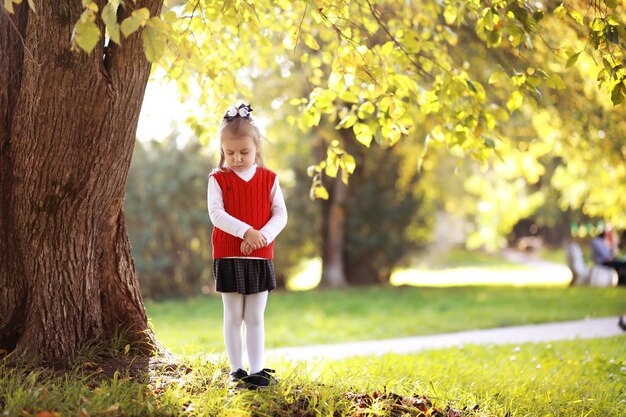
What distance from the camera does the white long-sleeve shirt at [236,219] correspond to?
3.92m

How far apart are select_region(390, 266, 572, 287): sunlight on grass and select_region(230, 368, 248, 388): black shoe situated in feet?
51.1

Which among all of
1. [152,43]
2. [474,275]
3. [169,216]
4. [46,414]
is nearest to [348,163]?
[152,43]

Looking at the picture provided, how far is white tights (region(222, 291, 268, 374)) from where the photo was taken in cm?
405

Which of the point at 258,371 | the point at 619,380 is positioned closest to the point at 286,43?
the point at 258,371

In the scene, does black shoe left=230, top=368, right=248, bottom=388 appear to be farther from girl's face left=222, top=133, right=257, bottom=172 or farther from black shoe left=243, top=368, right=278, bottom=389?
girl's face left=222, top=133, right=257, bottom=172

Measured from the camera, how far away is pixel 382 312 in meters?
10.9

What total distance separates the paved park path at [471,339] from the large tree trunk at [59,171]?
2.68m

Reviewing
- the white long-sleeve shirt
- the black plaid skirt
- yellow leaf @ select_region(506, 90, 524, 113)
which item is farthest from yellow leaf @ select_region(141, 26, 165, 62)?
yellow leaf @ select_region(506, 90, 524, 113)

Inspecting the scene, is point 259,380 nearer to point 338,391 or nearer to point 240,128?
point 338,391

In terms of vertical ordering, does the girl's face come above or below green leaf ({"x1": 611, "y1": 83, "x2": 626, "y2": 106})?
below

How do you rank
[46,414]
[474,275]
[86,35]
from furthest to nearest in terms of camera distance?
[474,275]
[46,414]
[86,35]

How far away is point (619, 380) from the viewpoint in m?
5.41

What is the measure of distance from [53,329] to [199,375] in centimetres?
90

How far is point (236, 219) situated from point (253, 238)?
15 cm
